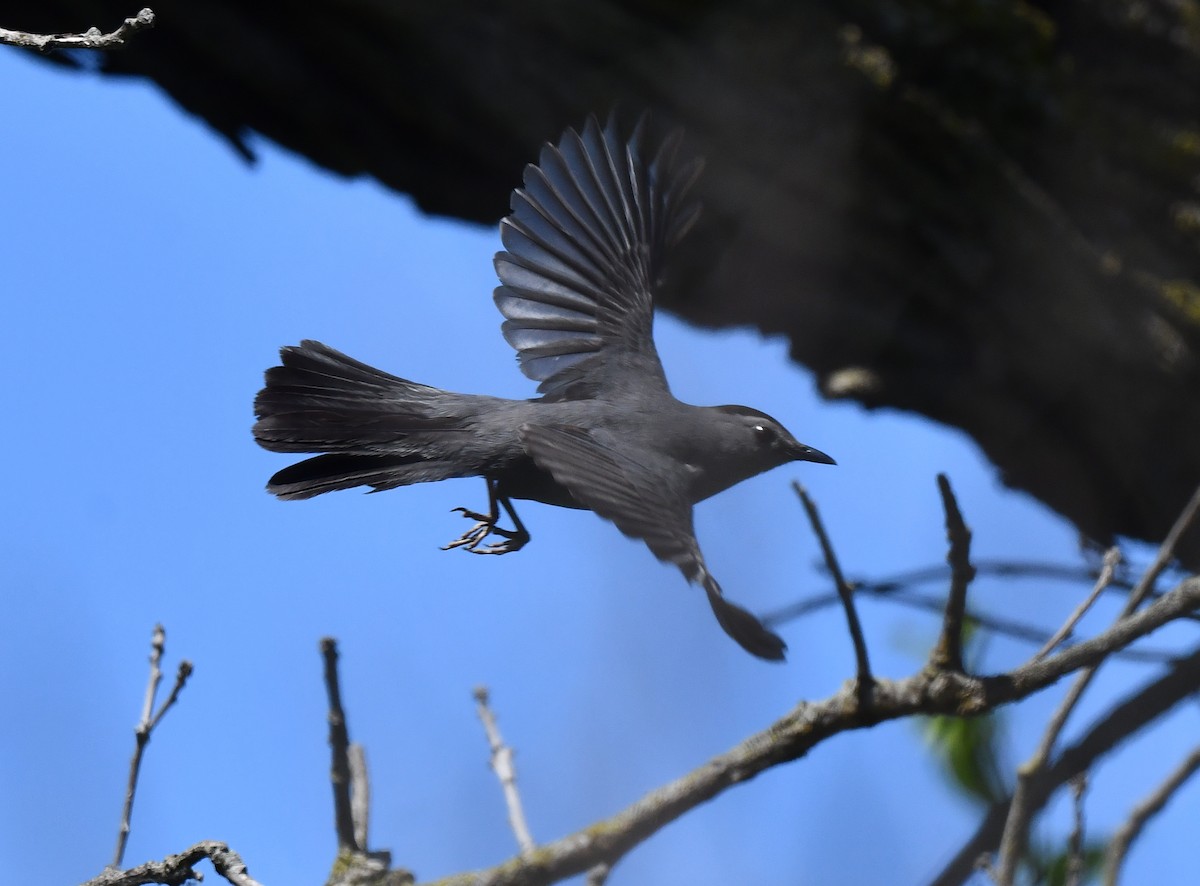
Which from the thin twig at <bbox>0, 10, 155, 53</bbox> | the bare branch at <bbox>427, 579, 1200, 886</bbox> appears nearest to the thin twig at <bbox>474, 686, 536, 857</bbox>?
the bare branch at <bbox>427, 579, 1200, 886</bbox>

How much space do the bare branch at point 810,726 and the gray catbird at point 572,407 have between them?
1.56 ft

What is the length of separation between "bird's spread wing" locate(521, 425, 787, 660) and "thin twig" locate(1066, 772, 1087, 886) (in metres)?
0.82

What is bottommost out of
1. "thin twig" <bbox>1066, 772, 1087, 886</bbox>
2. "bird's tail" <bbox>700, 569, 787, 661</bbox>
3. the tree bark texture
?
"thin twig" <bbox>1066, 772, 1087, 886</bbox>

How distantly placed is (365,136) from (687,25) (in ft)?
4.38

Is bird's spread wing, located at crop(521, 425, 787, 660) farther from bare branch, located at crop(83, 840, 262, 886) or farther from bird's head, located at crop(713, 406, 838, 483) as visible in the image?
bare branch, located at crop(83, 840, 262, 886)

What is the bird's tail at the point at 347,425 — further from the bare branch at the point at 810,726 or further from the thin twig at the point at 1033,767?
the thin twig at the point at 1033,767

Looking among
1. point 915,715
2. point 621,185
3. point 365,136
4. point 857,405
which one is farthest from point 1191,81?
point 915,715

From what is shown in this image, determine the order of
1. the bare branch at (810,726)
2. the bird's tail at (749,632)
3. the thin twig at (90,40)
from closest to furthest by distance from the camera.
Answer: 1. the thin twig at (90,40)
2. the bird's tail at (749,632)
3. the bare branch at (810,726)

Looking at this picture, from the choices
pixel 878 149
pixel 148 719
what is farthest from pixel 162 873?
pixel 878 149

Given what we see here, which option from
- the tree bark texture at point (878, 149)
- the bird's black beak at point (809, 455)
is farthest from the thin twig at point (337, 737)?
the tree bark texture at point (878, 149)

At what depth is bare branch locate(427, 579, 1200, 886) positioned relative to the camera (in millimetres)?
2678

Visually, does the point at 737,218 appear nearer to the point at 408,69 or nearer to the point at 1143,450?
the point at 408,69

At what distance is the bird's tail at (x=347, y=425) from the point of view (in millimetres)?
3156

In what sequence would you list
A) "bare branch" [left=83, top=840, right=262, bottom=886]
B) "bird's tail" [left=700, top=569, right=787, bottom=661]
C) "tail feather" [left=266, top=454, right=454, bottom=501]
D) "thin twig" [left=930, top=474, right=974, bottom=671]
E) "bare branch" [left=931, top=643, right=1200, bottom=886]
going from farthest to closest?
1. "tail feather" [left=266, top=454, right=454, bottom=501]
2. "bare branch" [left=931, top=643, right=1200, bottom=886]
3. "thin twig" [left=930, top=474, right=974, bottom=671]
4. "bird's tail" [left=700, top=569, right=787, bottom=661]
5. "bare branch" [left=83, top=840, right=262, bottom=886]
